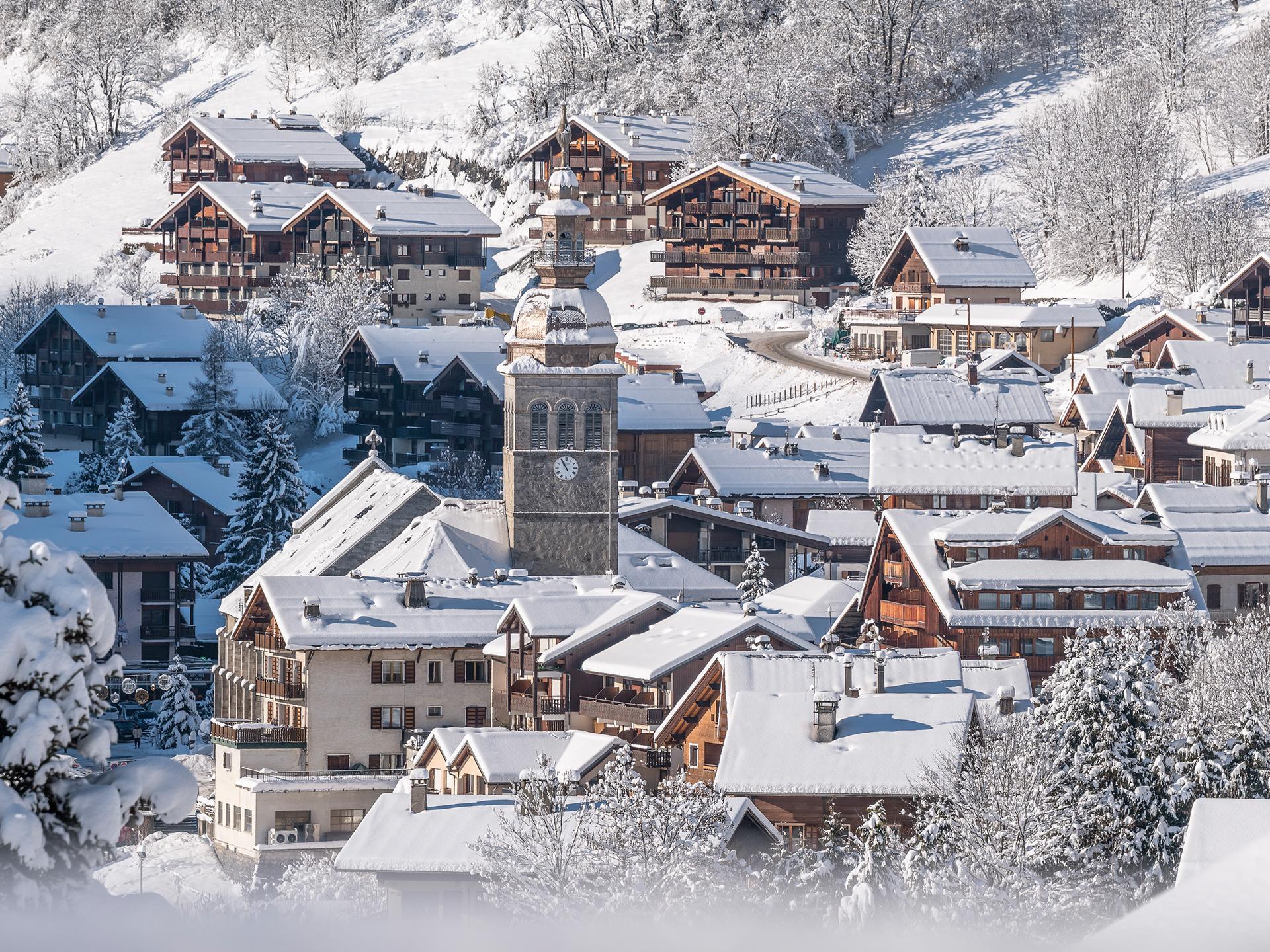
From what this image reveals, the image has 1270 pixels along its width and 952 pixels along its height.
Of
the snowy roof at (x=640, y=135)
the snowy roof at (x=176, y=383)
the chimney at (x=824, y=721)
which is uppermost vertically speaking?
the snowy roof at (x=640, y=135)

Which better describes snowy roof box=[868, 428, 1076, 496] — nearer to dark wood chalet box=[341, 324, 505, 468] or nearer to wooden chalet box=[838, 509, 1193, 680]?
wooden chalet box=[838, 509, 1193, 680]

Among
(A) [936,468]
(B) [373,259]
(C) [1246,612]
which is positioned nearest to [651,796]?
(C) [1246,612]

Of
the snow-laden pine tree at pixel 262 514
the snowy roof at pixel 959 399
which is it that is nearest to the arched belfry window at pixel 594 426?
the snow-laden pine tree at pixel 262 514

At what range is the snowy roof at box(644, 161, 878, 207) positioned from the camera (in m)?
131

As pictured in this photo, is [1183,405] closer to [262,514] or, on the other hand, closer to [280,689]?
[262,514]

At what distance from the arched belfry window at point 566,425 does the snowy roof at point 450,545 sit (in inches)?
90.0

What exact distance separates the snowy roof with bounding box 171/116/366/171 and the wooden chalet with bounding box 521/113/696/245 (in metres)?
14.9

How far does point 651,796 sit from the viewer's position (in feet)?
132

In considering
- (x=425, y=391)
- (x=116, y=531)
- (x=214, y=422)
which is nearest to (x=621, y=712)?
(x=116, y=531)

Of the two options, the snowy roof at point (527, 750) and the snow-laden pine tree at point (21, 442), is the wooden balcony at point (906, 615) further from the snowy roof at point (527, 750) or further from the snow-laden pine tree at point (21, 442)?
the snow-laden pine tree at point (21, 442)

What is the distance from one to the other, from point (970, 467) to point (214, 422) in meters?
40.5

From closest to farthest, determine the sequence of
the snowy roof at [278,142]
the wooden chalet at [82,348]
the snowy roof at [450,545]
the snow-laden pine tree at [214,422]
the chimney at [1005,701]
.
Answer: the chimney at [1005,701], the snowy roof at [450,545], the snow-laden pine tree at [214,422], the wooden chalet at [82,348], the snowy roof at [278,142]

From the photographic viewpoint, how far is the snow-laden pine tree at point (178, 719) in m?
71.1

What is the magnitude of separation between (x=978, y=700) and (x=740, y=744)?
5236mm
